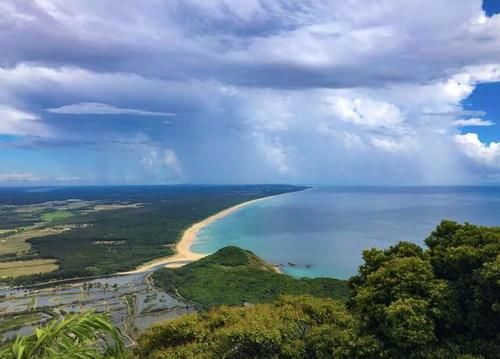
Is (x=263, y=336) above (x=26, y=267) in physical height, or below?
above

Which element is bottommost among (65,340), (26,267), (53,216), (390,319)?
(26,267)

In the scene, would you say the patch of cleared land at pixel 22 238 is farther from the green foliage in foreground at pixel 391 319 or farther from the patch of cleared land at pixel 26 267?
the green foliage in foreground at pixel 391 319

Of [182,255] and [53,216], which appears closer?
[182,255]

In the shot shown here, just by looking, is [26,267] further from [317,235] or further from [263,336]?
[263,336]

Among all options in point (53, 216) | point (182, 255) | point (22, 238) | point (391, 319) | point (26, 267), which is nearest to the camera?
point (391, 319)

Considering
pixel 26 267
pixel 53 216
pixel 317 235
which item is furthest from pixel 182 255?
pixel 53 216

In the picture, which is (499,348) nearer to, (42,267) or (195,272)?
(195,272)
